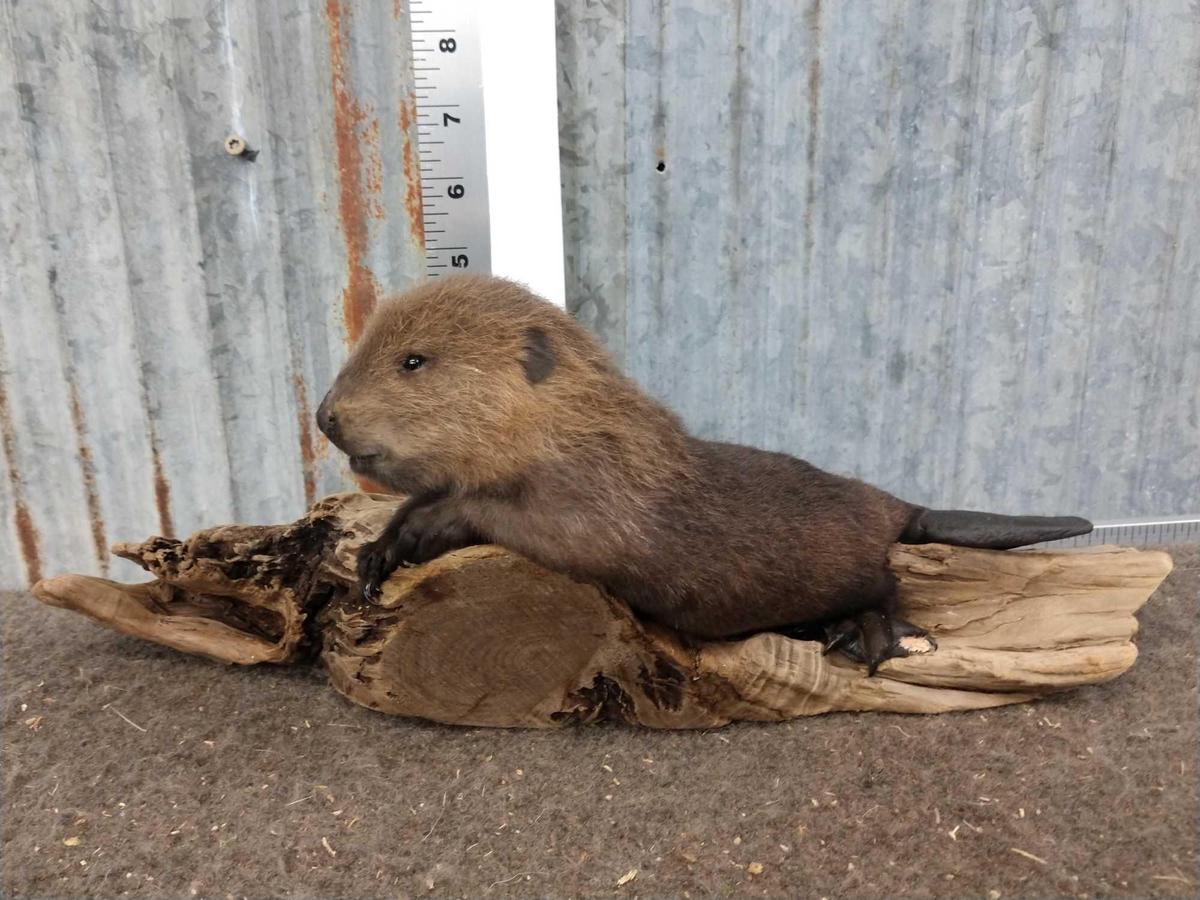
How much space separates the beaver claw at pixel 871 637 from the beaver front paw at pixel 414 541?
1.18 metres

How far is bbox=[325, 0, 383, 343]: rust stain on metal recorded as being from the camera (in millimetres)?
3242

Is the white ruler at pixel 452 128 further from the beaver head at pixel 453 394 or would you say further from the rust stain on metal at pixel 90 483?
the rust stain on metal at pixel 90 483

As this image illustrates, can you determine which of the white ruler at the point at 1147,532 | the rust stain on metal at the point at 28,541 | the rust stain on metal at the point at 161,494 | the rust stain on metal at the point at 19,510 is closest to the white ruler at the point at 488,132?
the rust stain on metal at the point at 161,494

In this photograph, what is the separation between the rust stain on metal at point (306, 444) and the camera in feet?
11.8

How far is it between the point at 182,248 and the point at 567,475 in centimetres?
221

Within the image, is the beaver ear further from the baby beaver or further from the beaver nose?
the beaver nose

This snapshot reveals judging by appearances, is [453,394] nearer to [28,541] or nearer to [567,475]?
[567,475]

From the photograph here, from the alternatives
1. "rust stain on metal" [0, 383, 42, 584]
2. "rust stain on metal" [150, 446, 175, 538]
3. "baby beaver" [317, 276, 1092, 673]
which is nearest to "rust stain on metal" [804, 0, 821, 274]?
"baby beaver" [317, 276, 1092, 673]

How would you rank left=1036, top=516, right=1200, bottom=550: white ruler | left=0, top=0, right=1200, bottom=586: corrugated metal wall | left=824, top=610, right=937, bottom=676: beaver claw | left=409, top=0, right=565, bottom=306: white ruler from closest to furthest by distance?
1. left=824, top=610, right=937, bottom=676: beaver claw
2. left=409, top=0, right=565, bottom=306: white ruler
3. left=0, top=0, right=1200, bottom=586: corrugated metal wall
4. left=1036, top=516, right=1200, bottom=550: white ruler

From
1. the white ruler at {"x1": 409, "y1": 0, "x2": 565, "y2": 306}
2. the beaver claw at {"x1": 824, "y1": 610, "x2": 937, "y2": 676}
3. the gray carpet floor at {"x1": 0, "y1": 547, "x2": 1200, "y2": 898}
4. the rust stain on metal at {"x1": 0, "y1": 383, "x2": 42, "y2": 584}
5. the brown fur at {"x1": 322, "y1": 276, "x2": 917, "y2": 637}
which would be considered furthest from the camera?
the rust stain on metal at {"x1": 0, "y1": 383, "x2": 42, "y2": 584}

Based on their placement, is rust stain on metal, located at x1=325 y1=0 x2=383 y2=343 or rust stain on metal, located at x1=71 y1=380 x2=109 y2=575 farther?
rust stain on metal, located at x1=71 y1=380 x2=109 y2=575

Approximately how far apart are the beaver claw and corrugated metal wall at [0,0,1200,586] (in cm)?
135

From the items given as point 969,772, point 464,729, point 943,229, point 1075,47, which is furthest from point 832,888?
point 1075,47

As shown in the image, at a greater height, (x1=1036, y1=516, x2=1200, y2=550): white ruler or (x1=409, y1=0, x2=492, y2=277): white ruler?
(x1=409, y1=0, x2=492, y2=277): white ruler
